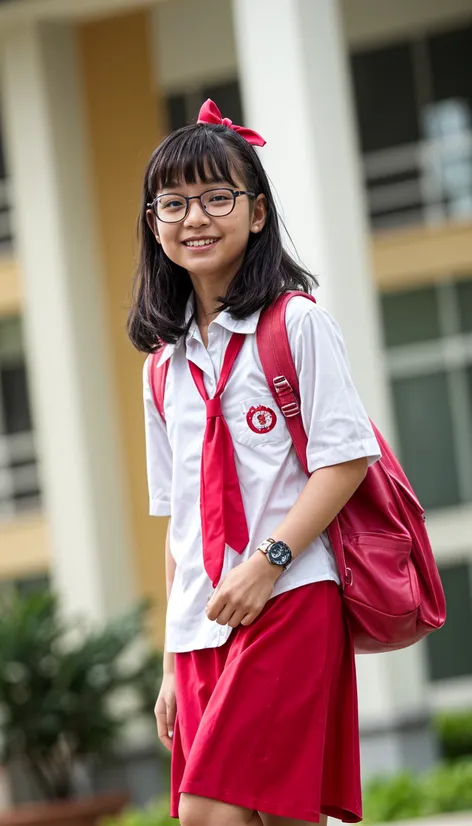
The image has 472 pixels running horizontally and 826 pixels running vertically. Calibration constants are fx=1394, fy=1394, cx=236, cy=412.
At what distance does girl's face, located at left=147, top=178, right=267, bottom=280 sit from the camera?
2.83 metres

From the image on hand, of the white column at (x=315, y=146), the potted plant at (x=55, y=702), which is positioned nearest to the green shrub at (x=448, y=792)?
the white column at (x=315, y=146)

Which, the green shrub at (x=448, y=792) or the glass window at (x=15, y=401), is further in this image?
the glass window at (x=15, y=401)

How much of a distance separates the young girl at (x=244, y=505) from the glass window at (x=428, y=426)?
13737 millimetres

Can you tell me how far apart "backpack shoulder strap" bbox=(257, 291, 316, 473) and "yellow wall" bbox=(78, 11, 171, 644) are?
13551 millimetres

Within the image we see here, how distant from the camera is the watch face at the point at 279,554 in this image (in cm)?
267

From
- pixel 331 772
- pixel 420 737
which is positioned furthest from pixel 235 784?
pixel 420 737

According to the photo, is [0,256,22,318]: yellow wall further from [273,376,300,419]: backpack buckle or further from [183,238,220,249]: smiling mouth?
[273,376,300,419]: backpack buckle

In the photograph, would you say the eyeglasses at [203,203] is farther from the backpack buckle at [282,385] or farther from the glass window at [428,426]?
the glass window at [428,426]

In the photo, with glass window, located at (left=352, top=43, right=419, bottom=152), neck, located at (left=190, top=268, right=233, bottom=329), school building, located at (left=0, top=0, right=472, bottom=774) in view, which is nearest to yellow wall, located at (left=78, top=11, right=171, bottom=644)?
school building, located at (left=0, top=0, right=472, bottom=774)

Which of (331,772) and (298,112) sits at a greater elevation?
(298,112)

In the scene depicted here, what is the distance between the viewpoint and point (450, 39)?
16797mm

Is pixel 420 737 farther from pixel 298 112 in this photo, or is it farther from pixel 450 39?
pixel 450 39

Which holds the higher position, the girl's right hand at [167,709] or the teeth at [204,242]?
the teeth at [204,242]

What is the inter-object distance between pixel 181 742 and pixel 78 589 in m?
12.4
